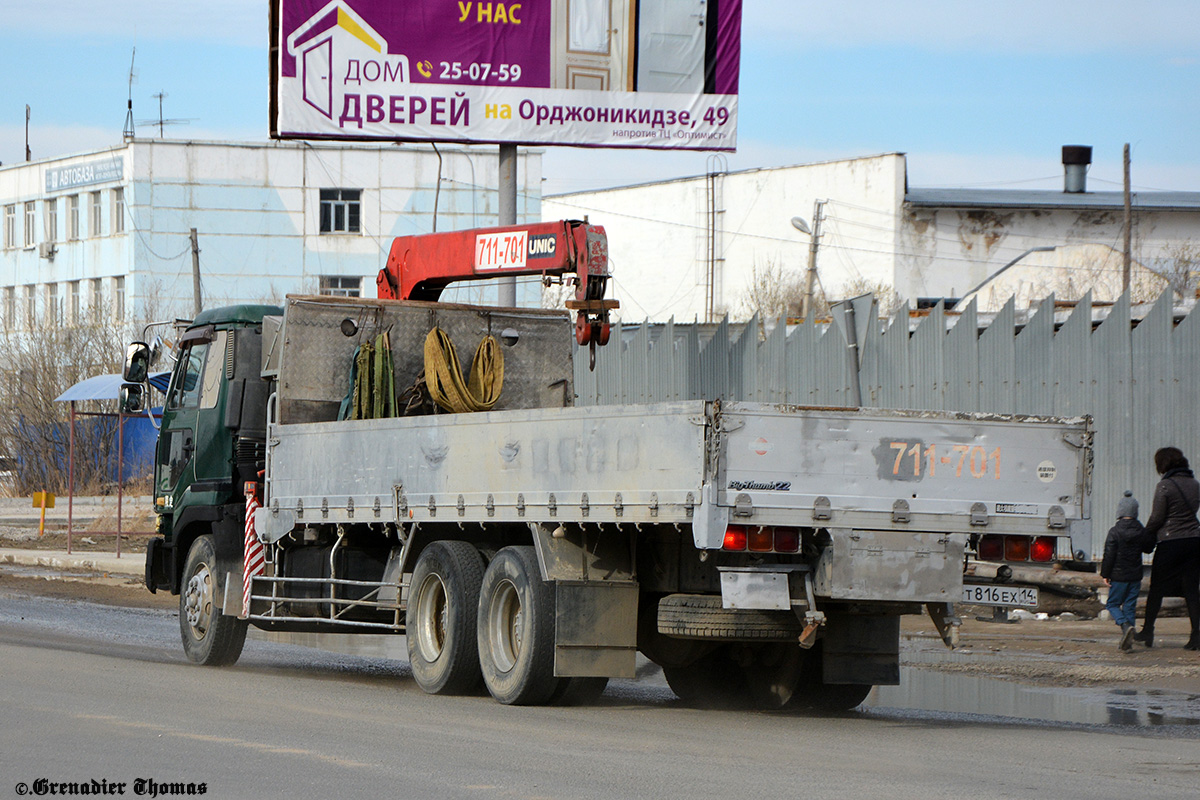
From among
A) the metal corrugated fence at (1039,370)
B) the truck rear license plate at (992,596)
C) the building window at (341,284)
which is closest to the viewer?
the truck rear license plate at (992,596)

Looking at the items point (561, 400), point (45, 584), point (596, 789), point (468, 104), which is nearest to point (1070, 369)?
point (561, 400)

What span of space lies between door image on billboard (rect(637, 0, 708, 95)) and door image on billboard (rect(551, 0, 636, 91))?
0.54ft

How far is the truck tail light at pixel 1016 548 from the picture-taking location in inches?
360

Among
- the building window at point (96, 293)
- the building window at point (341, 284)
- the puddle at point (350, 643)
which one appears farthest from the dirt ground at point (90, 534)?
the building window at point (96, 293)

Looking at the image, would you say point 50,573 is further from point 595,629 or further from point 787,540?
point 787,540

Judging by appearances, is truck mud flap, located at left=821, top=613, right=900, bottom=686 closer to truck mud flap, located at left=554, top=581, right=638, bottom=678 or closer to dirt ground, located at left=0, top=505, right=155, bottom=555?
truck mud flap, located at left=554, top=581, right=638, bottom=678

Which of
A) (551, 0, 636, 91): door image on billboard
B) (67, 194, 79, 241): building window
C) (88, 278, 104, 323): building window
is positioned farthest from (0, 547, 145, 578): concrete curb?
(67, 194, 79, 241): building window

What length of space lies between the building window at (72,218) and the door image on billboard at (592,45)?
152 feet

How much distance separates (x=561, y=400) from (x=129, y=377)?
3.81 meters

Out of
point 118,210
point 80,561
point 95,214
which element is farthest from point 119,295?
point 80,561

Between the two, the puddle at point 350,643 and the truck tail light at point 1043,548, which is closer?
the truck tail light at point 1043,548

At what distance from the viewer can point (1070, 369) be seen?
52.0 ft

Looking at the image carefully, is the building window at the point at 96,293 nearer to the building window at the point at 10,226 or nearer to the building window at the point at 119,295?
the building window at the point at 119,295

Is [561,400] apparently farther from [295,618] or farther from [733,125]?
[733,125]
